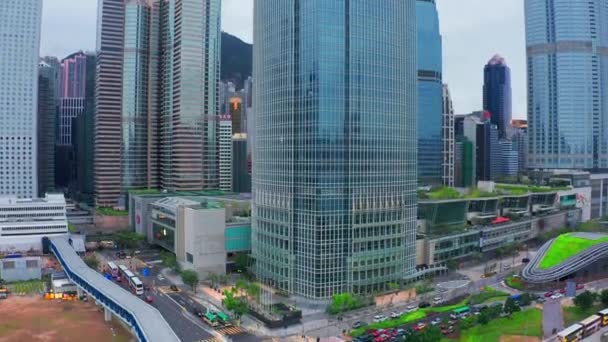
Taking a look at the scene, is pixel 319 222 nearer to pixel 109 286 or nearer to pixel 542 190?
pixel 109 286

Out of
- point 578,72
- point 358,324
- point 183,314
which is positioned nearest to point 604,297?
point 358,324

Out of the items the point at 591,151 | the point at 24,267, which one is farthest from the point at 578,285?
the point at 591,151

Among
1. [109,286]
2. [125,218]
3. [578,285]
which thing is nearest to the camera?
[109,286]

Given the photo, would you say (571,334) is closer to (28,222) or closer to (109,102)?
(28,222)

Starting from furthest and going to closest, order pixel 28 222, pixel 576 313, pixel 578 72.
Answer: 1. pixel 578 72
2. pixel 28 222
3. pixel 576 313

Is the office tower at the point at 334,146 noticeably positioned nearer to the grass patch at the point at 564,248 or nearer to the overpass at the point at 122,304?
the grass patch at the point at 564,248

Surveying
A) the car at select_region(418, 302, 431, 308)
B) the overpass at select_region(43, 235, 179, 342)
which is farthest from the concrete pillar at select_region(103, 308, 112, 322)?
the car at select_region(418, 302, 431, 308)

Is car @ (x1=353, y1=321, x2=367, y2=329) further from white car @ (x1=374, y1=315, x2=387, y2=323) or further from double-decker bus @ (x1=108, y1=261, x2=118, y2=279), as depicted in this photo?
double-decker bus @ (x1=108, y1=261, x2=118, y2=279)

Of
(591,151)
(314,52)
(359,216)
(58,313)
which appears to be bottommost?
(58,313)
